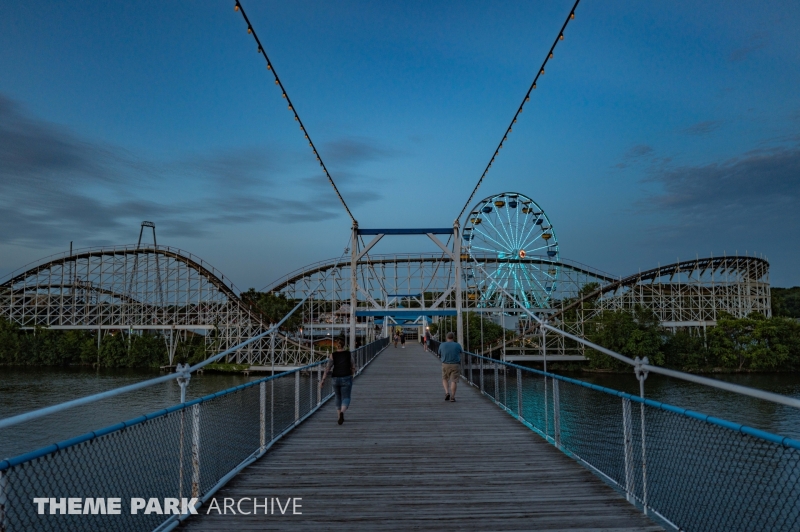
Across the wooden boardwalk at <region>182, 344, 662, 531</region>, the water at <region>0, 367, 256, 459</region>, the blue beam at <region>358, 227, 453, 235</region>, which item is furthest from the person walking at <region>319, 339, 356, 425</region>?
the water at <region>0, 367, 256, 459</region>

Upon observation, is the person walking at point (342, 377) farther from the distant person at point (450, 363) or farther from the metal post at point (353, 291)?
the metal post at point (353, 291)

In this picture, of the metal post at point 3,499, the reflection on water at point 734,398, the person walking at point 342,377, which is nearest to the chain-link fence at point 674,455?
the person walking at point 342,377

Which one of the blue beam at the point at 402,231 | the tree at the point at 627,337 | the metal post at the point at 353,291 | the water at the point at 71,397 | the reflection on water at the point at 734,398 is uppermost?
→ the blue beam at the point at 402,231

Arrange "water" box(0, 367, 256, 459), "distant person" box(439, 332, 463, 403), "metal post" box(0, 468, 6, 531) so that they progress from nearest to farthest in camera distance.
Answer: "metal post" box(0, 468, 6, 531) < "distant person" box(439, 332, 463, 403) < "water" box(0, 367, 256, 459)

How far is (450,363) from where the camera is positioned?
1063cm

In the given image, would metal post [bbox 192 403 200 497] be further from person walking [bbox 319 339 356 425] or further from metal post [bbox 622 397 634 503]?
person walking [bbox 319 339 356 425]

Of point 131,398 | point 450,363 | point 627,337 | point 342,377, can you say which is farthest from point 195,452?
point 627,337

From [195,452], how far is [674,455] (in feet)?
50.1

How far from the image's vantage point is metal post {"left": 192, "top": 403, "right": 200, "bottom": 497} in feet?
14.9

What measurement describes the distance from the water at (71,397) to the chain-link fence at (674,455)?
15.0 meters

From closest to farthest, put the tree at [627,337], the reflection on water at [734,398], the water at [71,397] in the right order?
1. the water at [71,397]
2. the reflection on water at [734,398]
3. the tree at [627,337]

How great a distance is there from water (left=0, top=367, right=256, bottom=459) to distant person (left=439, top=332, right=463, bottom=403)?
15160 mm

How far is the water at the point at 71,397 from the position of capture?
2152cm

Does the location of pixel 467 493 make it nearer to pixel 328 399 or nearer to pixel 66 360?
pixel 328 399
